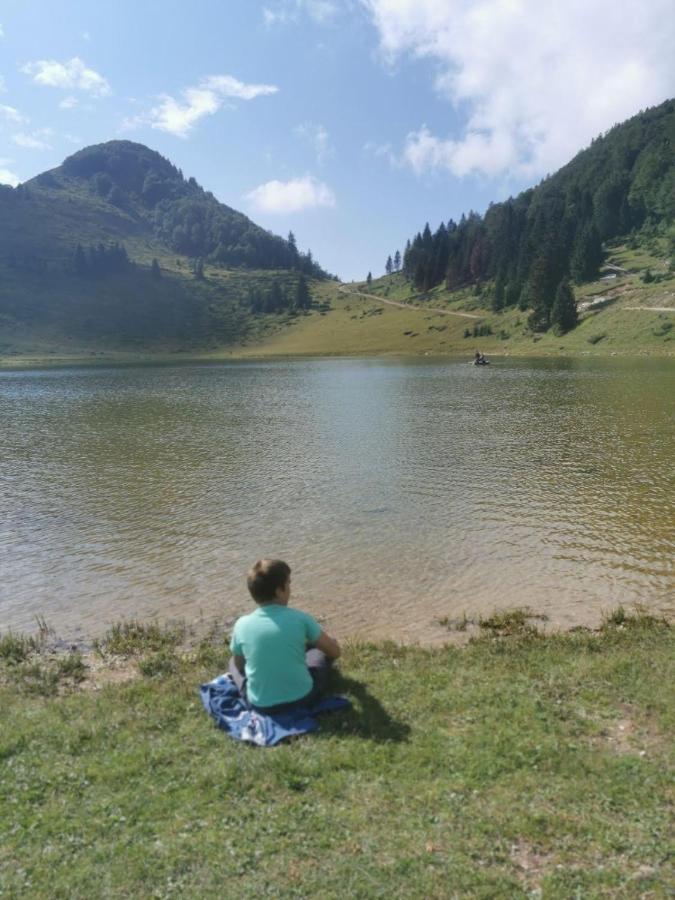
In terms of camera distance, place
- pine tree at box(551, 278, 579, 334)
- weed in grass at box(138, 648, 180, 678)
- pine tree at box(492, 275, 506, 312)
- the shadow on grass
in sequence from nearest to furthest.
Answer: the shadow on grass < weed in grass at box(138, 648, 180, 678) < pine tree at box(551, 278, 579, 334) < pine tree at box(492, 275, 506, 312)

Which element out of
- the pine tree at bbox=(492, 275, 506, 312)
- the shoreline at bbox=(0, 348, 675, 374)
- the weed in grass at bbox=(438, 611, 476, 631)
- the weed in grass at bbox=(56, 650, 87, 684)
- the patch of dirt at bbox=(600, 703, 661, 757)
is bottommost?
the weed in grass at bbox=(438, 611, 476, 631)

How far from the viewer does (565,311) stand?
121000 millimetres

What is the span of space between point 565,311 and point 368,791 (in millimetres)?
127329

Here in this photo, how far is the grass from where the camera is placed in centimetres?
545

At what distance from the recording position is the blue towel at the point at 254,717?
7879mm

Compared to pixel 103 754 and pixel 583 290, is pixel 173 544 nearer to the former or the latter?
pixel 103 754

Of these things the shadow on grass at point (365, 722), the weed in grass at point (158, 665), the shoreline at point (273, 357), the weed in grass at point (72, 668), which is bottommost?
the weed in grass at point (72, 668)

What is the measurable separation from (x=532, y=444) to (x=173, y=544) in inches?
854

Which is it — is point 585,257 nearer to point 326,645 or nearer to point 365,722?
point 326,645

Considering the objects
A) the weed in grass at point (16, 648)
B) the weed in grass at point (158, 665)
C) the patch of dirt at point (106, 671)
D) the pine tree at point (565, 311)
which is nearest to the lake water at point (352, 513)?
the weed in grass at point (16, 648)

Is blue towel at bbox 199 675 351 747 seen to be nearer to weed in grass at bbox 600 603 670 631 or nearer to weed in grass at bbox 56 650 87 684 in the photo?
weed in grass at bbox 56 650 87 684

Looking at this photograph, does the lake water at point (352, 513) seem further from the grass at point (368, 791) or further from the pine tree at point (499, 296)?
the pine tree at point (499, 296)

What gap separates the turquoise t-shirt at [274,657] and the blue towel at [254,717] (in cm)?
21

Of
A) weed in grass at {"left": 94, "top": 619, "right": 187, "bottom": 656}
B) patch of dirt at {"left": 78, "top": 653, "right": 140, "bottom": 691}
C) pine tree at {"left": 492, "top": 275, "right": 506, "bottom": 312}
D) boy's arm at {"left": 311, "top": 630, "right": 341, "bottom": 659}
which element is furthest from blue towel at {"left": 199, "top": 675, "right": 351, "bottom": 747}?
pine tree at {"left": 492, "top": 275, "right": 506, "bottom": 312}
